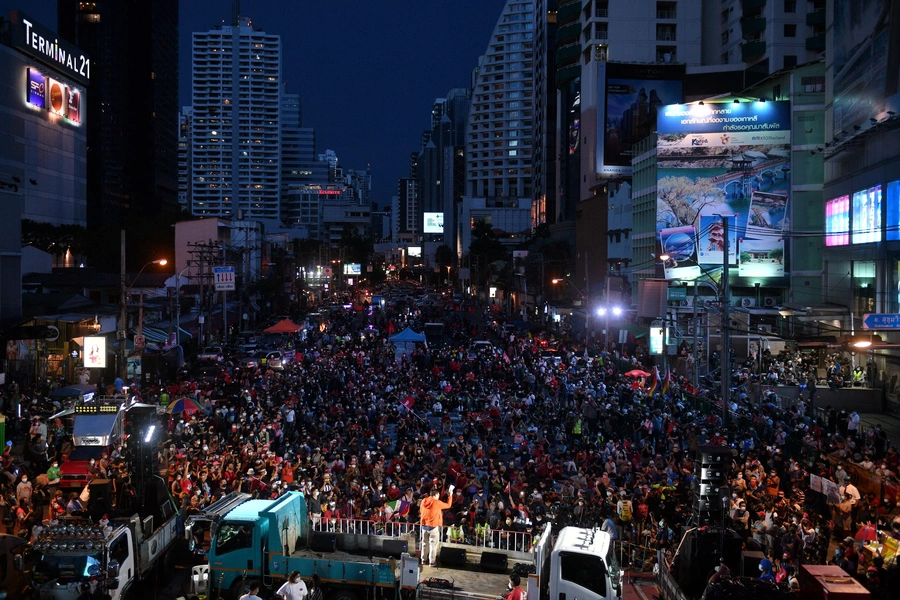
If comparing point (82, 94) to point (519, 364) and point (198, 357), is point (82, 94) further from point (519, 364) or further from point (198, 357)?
point (519, 364)

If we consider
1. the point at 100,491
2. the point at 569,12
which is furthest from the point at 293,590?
the point at 569,12

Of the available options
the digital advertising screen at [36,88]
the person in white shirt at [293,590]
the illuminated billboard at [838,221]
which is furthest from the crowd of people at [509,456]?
the digital advertising screen at [36,88]

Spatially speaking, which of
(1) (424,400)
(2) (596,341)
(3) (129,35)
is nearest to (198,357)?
(1) (424,400)

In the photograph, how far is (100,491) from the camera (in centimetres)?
1473

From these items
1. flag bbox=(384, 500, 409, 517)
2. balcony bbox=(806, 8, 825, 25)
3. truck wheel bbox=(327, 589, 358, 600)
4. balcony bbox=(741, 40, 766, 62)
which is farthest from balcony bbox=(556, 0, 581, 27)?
truck wheel bbox=(327, 589, 358, 600)

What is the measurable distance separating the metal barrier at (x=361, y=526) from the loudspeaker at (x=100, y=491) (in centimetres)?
368

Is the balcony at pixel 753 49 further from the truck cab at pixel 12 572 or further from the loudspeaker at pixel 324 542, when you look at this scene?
the truck cab at pixel 12 572

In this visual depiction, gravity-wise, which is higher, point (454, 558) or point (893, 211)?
point (893, 211)

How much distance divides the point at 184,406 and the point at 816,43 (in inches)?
2100

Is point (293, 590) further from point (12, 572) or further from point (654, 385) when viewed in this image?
point (654, 385)

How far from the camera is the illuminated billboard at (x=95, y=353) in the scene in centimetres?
3083

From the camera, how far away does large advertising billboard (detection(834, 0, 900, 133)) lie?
31938mm

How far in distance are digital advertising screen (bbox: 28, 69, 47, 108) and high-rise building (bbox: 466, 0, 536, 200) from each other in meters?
113

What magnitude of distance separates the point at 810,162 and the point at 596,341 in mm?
15707
